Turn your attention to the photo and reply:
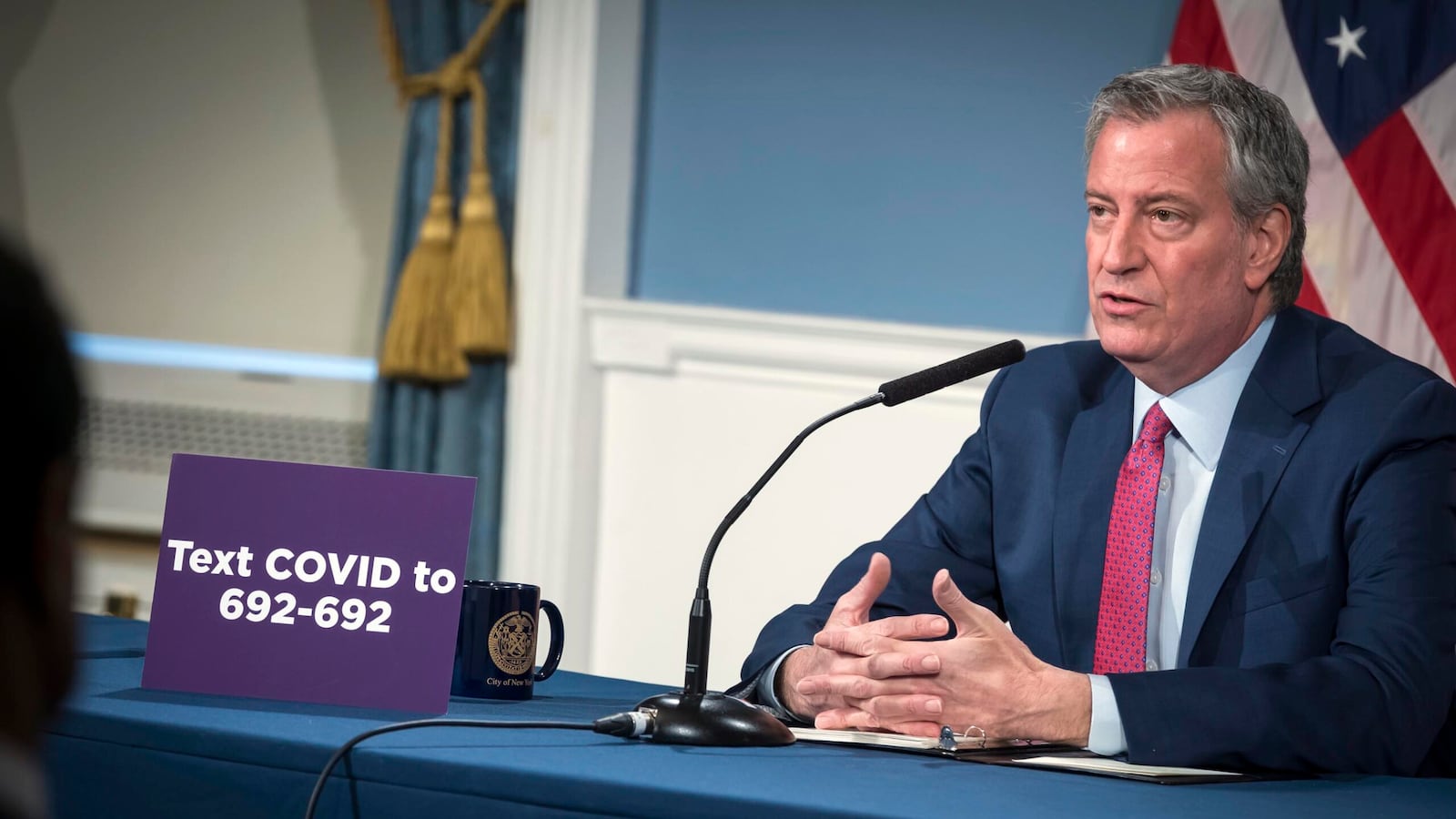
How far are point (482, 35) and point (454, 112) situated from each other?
192 mm

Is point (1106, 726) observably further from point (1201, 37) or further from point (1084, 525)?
point (1201, 37)

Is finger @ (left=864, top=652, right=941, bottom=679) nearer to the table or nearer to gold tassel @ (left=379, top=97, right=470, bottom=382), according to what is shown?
the table

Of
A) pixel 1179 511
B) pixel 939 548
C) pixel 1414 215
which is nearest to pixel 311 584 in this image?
pixel 939 548

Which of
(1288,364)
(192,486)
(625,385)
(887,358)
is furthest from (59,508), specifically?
(625,385)

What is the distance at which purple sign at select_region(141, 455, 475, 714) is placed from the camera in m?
1.29

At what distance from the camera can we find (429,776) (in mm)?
1059

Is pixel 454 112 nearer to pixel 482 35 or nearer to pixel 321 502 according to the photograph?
pixel 482 35

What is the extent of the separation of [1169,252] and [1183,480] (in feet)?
0.85

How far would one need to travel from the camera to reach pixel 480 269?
11.1ft

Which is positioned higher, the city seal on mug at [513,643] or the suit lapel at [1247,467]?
the suit lapel at [1247,467]

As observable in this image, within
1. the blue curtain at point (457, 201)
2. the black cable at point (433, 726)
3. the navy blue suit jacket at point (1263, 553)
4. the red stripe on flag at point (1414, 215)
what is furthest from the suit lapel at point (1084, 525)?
the blue curtain at point (457, 201)

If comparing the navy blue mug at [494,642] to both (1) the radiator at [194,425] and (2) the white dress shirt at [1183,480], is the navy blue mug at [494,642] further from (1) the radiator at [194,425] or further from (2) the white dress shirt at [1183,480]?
(1) the radiator at [194,425]

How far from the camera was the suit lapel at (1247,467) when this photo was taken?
5.15 ft

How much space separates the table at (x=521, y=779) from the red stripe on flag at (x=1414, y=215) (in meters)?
1.54
